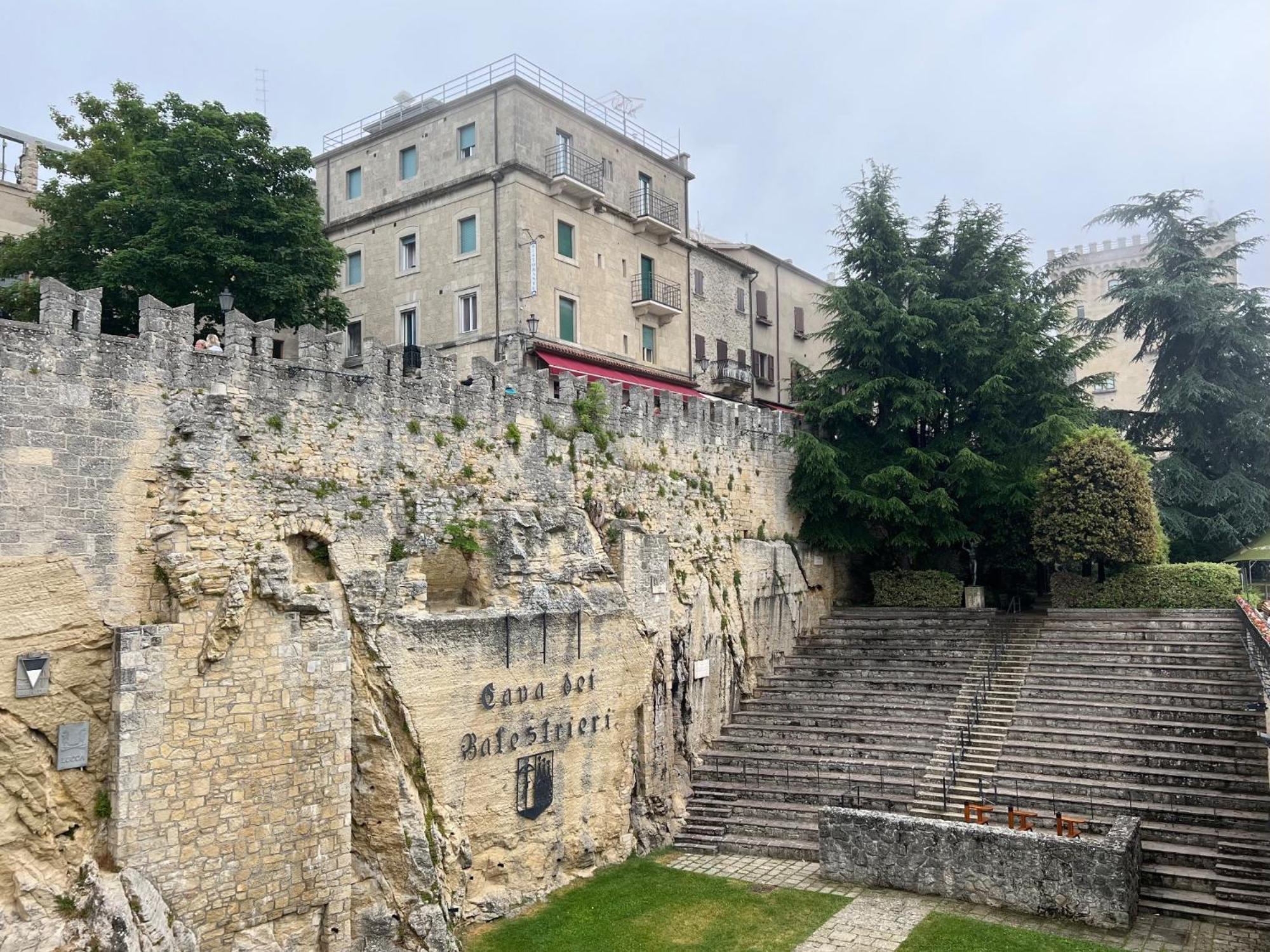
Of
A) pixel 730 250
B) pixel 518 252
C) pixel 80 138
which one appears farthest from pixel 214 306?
pixel 730 250

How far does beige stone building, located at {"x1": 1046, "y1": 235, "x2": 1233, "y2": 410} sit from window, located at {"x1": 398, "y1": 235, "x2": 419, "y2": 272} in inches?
1308

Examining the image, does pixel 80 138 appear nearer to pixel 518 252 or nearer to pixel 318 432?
pixel 518 252

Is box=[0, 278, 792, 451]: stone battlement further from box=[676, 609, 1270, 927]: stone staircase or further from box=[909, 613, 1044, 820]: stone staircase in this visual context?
box=[909, 613, 1044, 820]: stone staircase

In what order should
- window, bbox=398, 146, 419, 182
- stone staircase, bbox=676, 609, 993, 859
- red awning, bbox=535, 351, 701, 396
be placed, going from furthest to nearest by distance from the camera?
window, bbox=398, 146, 419, 182, red awning, bbox=535, 351, 701, 396, stone staircase, bbox=676, 609, 993, 859

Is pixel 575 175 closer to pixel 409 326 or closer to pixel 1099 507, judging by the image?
pixel 409 326

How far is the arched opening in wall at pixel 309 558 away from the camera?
1479 centimetres

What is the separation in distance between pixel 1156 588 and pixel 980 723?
6833mm

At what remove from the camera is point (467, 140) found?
2647 cm

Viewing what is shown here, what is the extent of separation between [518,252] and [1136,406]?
37.0m

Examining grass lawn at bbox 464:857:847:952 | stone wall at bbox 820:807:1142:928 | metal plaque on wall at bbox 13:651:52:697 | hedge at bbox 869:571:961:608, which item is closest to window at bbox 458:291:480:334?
hedge at bbox 869:571:961:608

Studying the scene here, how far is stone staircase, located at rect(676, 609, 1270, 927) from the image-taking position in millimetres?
17047

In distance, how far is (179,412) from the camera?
1385 cm

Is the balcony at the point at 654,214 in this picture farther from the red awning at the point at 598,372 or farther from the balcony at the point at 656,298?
the red awning at the point at 598,372

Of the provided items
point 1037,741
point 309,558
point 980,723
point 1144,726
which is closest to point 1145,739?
point 1144,726
